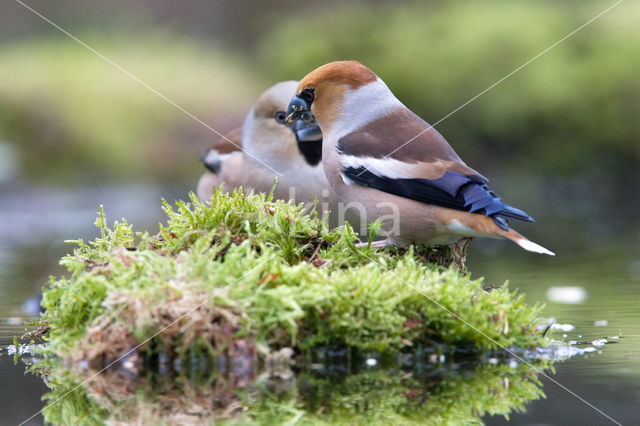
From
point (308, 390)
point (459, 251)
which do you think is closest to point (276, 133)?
point (459, 251)

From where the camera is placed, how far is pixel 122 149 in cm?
1828

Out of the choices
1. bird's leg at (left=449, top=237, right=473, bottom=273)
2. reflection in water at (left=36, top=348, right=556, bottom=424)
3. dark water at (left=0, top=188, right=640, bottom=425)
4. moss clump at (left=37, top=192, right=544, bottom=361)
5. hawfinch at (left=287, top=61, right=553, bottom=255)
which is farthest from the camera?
bird's leg at (left=449, top=237, right=473, bottom=273)

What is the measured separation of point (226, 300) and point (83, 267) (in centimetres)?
126

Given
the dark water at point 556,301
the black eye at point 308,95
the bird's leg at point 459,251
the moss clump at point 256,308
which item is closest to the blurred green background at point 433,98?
the dark water at point 556,301

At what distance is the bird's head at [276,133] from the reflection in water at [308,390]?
4.08 metres

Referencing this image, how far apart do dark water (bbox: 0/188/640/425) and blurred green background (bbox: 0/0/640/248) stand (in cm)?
342

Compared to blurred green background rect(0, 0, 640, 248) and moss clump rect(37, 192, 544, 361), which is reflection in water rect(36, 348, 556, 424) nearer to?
moss clump rect(37, 192, 544, 361)

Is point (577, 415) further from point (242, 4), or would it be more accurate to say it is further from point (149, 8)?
point (149, 8)

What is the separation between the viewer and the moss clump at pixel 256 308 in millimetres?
4086

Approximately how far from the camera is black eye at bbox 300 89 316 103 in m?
6.55

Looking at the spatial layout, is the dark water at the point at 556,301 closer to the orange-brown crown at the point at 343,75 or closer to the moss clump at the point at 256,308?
the moss clump at the point at 256,308

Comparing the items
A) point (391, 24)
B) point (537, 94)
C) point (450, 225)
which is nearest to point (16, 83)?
point (391, 24)

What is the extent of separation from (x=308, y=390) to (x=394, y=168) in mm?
2337

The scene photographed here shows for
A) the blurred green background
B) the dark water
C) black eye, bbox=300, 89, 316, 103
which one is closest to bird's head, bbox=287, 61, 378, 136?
black eye, bbox=300, 89, 316, 103
